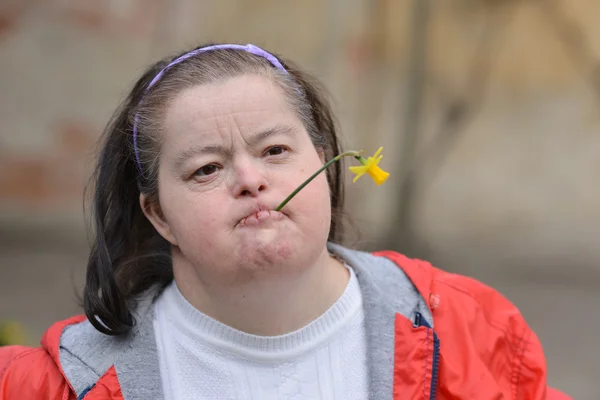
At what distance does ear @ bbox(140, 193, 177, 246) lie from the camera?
1.89 metres

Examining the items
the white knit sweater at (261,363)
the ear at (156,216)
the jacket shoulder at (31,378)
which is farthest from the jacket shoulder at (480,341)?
the jacket shoulder at (31,378)

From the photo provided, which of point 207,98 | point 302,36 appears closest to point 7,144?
point 302,36

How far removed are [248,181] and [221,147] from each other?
0.12 m

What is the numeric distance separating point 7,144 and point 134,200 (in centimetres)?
264

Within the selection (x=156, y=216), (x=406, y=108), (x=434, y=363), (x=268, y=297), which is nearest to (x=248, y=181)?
(x=268, y=297)

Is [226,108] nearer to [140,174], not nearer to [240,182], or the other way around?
[240,182]

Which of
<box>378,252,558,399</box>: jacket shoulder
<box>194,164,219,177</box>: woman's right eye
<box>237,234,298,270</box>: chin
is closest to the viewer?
<box>237,234,298,270</box>: chin

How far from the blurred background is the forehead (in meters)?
2.43

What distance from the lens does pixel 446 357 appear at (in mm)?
1833

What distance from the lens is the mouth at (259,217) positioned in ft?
5.34

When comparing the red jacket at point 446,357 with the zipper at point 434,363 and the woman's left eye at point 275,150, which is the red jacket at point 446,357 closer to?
the zipper at point 434,363

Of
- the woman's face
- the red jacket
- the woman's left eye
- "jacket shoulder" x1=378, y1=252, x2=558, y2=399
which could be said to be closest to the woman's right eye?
the woman's face

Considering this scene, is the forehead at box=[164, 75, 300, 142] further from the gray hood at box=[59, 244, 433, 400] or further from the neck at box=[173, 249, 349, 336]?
the gray hood at box=[59, 244, 433, 400]

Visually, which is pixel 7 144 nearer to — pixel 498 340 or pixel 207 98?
pixel 207 98
